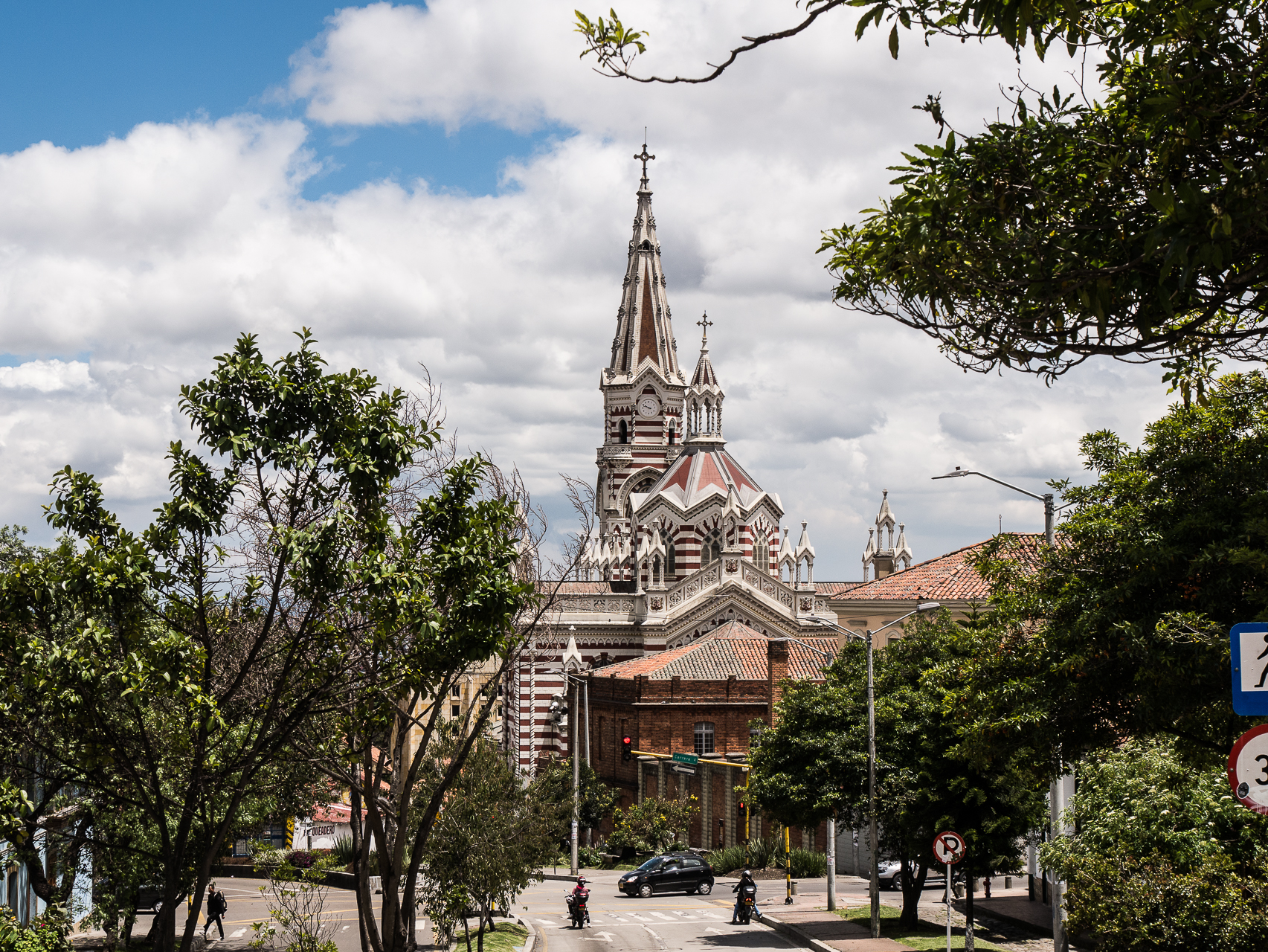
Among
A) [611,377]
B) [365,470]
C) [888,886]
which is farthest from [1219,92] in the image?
[611,377]

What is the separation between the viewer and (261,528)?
57.5 feet

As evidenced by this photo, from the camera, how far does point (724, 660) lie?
5600 centimetres

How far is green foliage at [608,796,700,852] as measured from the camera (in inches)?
2009

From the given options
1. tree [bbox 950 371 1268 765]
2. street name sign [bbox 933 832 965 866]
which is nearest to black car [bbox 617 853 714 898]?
street name sign [bbox 933 832 965 866]

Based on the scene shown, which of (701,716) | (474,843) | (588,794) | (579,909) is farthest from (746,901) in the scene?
(588,794)

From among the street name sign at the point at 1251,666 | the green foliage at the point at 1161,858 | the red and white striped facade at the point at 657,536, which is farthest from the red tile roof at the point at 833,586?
the street name sign at the point at 1251,666

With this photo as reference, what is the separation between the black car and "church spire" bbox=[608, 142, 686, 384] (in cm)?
4074

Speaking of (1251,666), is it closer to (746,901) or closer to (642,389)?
(746,901)

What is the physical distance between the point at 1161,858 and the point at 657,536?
162 ft

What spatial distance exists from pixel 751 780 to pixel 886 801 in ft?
16.4

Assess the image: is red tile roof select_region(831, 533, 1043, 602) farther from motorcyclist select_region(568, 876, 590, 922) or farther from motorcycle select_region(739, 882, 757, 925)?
motorcyclist select_region(568, 876, 590, 922)

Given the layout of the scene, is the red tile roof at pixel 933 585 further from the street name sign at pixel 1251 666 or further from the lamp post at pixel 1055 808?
the street name sign at pixel 1251 666

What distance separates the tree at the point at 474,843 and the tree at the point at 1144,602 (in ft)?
36.0

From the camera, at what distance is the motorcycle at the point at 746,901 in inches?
1352
